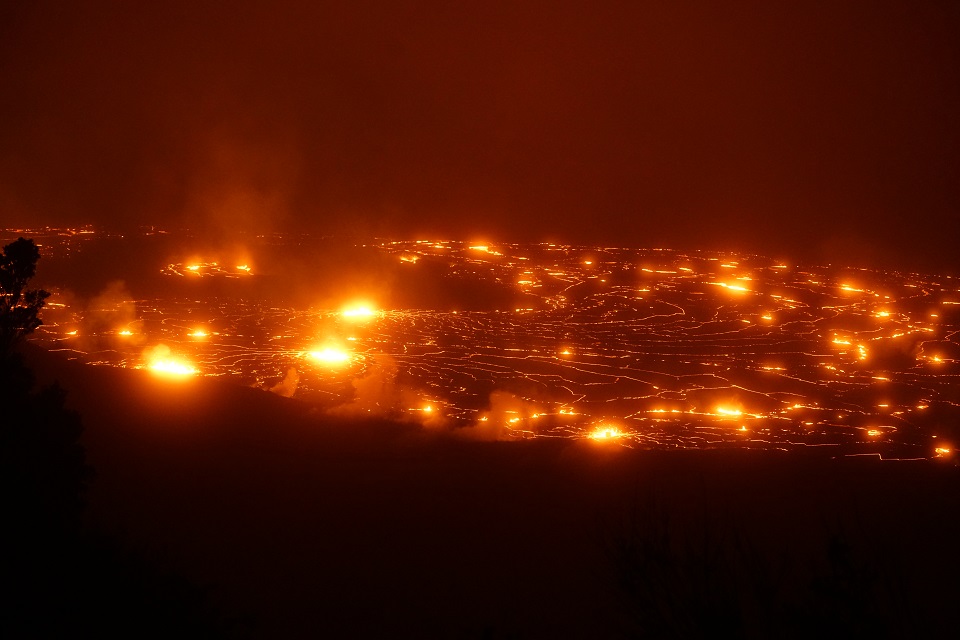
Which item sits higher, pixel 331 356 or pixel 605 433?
pixel 331 356

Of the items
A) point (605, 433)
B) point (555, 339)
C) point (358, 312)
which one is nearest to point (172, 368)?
point (358, 312)

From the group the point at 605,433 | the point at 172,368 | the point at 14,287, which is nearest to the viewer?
the point at 14,287

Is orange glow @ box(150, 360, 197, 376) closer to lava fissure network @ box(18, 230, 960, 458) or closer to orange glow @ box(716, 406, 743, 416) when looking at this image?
lava fissure network @ box(18, 230, 960, 458)

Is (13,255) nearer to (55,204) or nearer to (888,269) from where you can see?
(888,269)

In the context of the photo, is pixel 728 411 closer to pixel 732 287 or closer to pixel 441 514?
pixel 441 514

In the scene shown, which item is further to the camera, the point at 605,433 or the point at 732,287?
the point at 732,287

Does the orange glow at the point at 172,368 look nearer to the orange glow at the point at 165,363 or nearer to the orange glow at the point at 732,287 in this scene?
the orange glow at the point at 165,363

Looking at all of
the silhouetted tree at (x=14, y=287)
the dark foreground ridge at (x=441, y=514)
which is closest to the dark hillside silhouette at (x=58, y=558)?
the silhouetted tree at (x=14, y=287)

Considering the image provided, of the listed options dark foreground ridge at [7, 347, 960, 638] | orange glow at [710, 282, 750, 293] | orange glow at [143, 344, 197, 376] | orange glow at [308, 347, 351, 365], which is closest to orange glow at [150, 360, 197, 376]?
orange glow at [143, 344, 197, 376]
